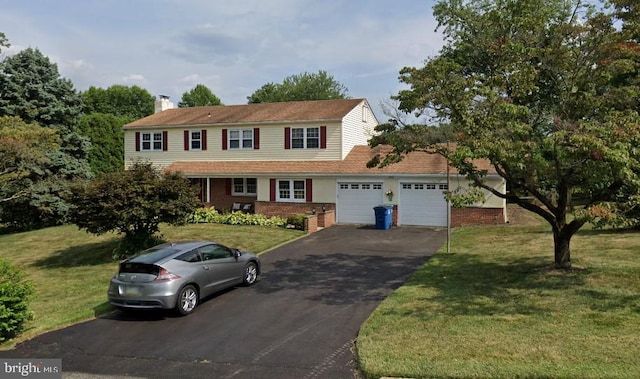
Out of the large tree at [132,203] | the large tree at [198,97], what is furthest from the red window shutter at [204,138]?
the large tree at [198,97]

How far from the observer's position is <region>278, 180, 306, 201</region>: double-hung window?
24562 mm

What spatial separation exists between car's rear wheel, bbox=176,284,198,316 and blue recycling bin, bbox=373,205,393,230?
1236 cm

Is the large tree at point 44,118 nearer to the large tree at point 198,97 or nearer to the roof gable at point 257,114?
the roof gable at point 257,114

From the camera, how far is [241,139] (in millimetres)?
26953

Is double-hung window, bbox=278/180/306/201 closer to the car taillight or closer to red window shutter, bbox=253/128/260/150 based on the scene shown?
red window shutter, bbox=253/128/260/150

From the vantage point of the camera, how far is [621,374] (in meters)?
5.82

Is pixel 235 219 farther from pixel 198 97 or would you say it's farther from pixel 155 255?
pixel 198 97

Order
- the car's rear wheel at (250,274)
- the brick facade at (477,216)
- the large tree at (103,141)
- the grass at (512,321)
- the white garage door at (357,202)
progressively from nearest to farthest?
the grass at (512,321), the car's rear wheel at (250,274), the brick facade at (477,216), the white garage door at (357,202), the large tree at (103,141)

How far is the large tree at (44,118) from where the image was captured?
25344 mm

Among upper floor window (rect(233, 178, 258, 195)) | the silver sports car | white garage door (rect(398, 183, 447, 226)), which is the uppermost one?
upper floor window (rect(233, 178, 258, 195))

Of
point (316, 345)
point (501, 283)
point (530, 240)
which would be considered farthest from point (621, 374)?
point (530, 240)

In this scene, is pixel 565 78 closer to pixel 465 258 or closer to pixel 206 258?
pixel 465 258

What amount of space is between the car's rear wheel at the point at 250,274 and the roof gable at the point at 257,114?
13553mm

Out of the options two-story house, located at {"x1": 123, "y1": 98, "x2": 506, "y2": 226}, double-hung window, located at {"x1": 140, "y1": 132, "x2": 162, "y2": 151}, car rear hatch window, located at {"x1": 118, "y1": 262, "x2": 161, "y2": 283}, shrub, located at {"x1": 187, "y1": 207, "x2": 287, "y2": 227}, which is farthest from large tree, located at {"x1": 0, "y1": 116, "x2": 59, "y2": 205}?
car rear hatch window, located at {"x1": 118, "y1": 262, "x2": 161, "y2": 283}
